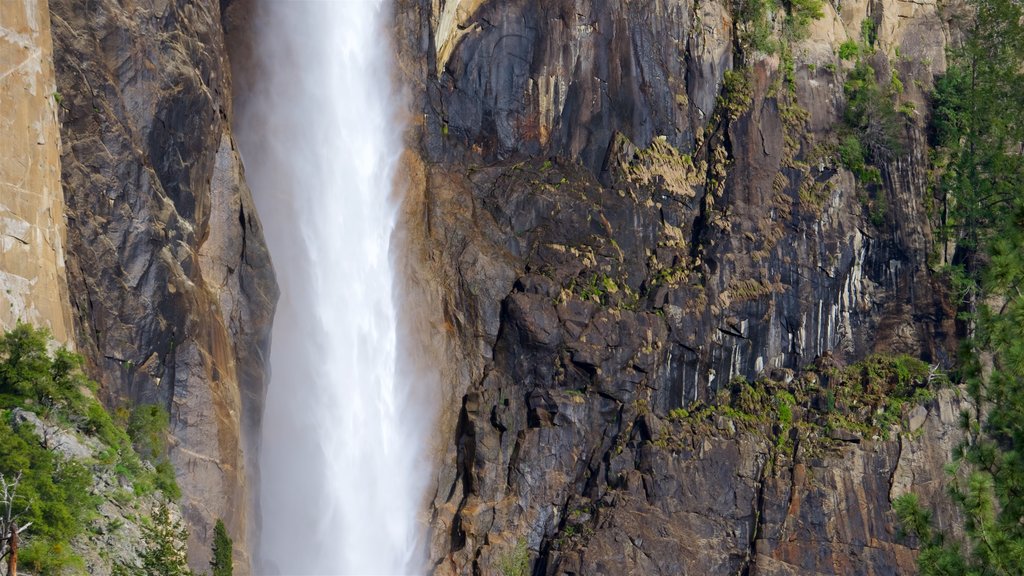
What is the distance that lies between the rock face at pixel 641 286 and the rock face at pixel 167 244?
1207 cm

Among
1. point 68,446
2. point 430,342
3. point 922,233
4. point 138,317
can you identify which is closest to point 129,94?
point 138,317

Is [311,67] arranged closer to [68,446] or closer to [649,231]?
[649,231]

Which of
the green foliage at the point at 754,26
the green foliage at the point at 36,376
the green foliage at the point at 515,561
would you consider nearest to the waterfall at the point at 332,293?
the green foliage at the point at 515,561

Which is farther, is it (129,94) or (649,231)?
(649,231)

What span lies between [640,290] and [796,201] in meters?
9.75

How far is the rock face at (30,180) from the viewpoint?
1725 inches

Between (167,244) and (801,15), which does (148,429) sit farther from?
(801,15)

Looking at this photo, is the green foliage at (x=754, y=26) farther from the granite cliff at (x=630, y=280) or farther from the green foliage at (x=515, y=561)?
the green foliage at (x=515, y=561)

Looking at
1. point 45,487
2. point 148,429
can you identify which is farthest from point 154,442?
point 45,487

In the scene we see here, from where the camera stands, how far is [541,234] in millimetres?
66812

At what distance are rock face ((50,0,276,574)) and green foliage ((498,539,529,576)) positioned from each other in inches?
470

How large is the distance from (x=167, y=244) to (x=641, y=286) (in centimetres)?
2481

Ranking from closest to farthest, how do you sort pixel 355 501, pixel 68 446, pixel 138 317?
pixel 68 446 → pixel 138 317 → pixel 355 501

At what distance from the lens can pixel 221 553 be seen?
4775 centimetres
